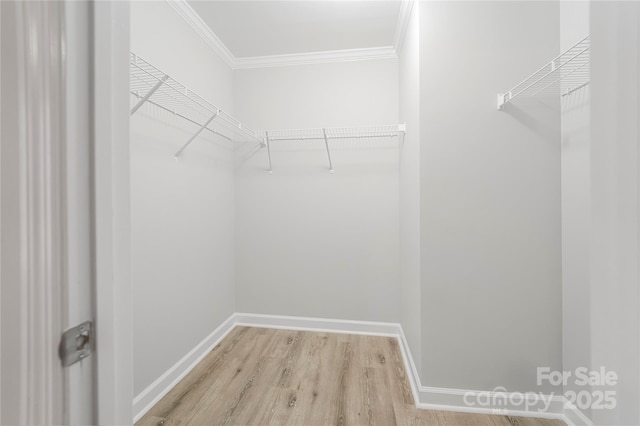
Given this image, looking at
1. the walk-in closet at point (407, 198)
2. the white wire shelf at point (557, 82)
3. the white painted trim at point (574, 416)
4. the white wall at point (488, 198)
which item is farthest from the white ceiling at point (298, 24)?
the white painted trim at point (574, 416)

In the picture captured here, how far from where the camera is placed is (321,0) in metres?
1.85

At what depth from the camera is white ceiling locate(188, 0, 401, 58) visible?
189 cm

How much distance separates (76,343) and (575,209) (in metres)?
1.98

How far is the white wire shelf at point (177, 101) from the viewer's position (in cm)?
137

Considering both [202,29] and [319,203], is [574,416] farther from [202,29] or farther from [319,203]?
[202,29]

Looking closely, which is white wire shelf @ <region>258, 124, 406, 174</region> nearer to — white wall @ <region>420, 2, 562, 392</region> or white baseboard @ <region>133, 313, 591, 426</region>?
white wall @ <region>420, 2, 562, 392</region>

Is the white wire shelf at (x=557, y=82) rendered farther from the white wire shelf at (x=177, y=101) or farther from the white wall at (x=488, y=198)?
the white wire shelf at (x=177, y=101)

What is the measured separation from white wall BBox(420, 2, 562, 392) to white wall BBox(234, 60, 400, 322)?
0.88 m

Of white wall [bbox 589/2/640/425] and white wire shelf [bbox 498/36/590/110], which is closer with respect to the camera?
white wall [bbox 589/2/640/425]

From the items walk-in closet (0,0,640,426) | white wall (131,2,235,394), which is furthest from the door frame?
white wall (131,2,235,394)

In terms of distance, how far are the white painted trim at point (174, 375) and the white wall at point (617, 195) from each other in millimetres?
2007

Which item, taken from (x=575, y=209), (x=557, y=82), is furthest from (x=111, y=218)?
(x=557, y=82)

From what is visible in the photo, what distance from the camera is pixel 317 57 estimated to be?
8.13 ft

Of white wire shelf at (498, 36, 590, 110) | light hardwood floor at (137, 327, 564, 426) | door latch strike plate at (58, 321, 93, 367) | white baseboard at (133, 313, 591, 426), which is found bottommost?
light hardwood floor at (137, 327, 564, 426)
